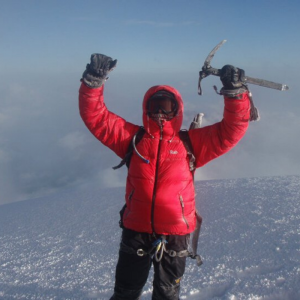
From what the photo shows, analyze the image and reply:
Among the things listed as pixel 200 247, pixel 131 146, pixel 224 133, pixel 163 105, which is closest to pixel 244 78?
pixel 224 133

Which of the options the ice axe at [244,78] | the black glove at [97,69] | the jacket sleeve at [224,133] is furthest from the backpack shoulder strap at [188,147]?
the black glove at [97,69]

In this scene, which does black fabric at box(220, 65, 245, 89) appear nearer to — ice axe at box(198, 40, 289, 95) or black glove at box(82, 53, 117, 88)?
ice axe at box(198, 40, 289, 95)

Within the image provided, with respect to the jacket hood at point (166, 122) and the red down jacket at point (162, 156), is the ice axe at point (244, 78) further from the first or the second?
the jacket hood at point (166, 122)

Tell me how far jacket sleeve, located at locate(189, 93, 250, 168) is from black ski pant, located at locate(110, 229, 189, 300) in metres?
0.70

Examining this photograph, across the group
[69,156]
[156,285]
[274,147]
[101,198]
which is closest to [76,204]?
[101,198]

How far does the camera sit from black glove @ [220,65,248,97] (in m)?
1.87

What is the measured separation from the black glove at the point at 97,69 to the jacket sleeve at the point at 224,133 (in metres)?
0.83

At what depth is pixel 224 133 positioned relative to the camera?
211 cm

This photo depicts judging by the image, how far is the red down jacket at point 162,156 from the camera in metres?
2.11

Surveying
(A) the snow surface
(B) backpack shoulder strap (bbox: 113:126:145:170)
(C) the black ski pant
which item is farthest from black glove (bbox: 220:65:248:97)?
(A) the snow surface

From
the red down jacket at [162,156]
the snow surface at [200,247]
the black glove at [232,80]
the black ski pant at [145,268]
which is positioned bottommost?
the snow surface at [200,247]

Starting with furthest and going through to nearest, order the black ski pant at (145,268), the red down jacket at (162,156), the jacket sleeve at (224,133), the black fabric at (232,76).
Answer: the black ski pant at (145,268)
the red down jacket at (162,156)
the jacket sleeve at (224,133)
the black fabric at (232,76)

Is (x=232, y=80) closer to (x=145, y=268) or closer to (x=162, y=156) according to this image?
(x=162, y=156)

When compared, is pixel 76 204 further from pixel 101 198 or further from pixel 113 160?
pixel 113 160
